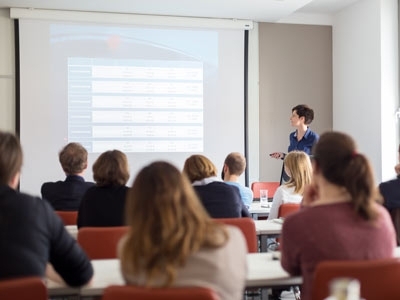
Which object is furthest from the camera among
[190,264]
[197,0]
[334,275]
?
[197,0]

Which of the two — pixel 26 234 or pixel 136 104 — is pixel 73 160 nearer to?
pixel 26 234

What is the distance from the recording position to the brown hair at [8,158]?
69.6 inches

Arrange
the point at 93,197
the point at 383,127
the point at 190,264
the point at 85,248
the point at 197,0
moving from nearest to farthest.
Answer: the point at 190,264 < the point at 85,248 < the point at 93,197 < the point at 197,0 < the point at 383,127

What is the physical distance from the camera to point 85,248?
2459mm

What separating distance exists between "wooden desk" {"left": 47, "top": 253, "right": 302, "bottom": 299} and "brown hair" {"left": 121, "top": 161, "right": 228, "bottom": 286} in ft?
1.26

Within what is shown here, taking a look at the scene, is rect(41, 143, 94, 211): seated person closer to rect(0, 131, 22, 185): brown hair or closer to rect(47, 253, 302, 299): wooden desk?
rect(47, 253, 302, 299): wooden desk

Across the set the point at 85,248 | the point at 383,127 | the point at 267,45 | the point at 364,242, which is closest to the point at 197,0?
the point at 267,45

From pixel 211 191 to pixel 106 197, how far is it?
2.19 ft

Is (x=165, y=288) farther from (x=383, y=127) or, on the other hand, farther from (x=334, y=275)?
(x=383, y=127)

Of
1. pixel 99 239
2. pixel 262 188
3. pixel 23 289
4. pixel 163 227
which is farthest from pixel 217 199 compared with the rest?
pixel 262 188

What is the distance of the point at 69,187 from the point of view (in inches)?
144

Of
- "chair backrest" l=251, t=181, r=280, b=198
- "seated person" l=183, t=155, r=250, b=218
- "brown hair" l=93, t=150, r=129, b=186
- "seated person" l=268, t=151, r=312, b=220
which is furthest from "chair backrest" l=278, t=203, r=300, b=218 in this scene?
"chair backrest" l=251, t=181, r=280, b=198

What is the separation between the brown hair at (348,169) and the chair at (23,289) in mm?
1087

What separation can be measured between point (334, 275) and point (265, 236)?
164cm
